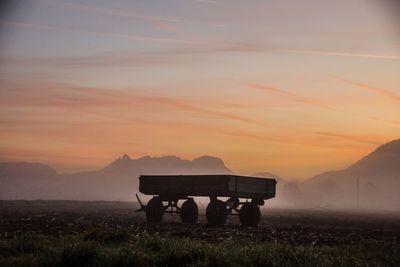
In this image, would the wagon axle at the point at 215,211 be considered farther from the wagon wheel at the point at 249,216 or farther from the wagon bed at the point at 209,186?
the wagon bed at the point at 209,186

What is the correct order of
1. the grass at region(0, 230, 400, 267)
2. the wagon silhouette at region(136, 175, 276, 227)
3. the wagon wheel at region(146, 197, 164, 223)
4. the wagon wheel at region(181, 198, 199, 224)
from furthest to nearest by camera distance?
the wagon wheel at region(146, 197, 164, 223)
the wagon wheel at region(181, 198, 199, 224)
the wagon silhouette at region(136, 175, 276, 227)
the grass at region(0, 230, 400, 267)

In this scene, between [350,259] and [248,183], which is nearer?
[350,259]

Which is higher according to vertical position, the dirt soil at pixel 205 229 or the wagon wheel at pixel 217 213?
the wagon wheel at pixel 217 213

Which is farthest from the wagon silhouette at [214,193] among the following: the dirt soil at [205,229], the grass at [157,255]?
the grass at [157,255]

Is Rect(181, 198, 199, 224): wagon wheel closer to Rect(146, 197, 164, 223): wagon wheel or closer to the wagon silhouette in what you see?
the wagon silhouette

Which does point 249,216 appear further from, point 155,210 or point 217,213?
point 155,210

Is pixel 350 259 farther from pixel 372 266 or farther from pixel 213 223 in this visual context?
pixel 213 223

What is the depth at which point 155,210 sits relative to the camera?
29.9 m

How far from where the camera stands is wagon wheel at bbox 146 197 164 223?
98.0 feet

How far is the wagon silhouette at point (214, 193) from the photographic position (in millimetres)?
26453

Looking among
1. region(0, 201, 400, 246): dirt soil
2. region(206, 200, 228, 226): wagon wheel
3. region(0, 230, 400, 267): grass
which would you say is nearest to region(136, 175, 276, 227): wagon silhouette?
region(206, 200, 228, 226): wagon wheel

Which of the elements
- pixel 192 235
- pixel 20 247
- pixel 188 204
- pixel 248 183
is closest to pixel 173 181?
pixel 188 204

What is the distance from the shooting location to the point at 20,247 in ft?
46.8

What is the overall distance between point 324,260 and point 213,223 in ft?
44.1
